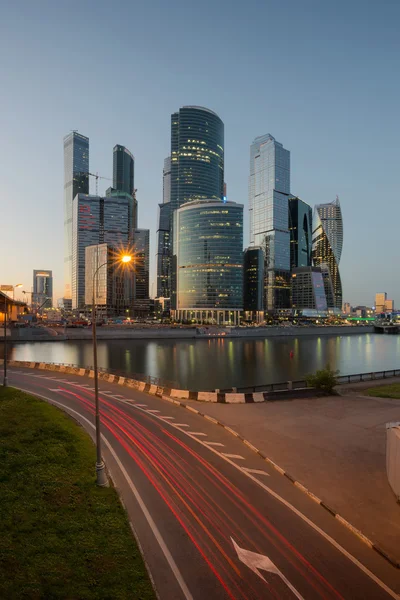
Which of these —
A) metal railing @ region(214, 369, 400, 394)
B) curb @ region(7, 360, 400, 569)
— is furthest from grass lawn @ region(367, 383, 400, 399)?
curb @ region(7, 360, 400, 569)

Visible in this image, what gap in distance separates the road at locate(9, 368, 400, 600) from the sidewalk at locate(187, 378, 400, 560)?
1060 millimetres

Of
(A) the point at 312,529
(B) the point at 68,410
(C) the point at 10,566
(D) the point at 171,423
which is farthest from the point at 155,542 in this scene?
(B) the point at 68,410

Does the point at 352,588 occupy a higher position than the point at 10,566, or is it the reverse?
the point at 10,566

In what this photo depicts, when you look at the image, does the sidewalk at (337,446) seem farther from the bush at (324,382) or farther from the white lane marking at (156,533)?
the white lane marking at (156,533)

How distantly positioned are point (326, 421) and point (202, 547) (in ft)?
56.2

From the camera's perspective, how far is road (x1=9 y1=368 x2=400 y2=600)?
966 centimetres

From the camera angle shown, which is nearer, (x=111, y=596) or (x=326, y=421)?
(x=111, y=596)

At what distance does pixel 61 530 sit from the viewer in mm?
11562

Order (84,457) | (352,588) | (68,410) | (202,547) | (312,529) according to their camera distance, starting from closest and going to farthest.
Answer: (352,588), (202,547), (312,529), (84,457), (68,410)

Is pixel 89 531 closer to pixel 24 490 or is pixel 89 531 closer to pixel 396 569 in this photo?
pixel 24 490

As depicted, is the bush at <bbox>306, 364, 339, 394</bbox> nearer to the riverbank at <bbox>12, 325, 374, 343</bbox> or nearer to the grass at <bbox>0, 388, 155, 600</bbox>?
the grass at <bbox>0, 388, 155, 600</bbox>

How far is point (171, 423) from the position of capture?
25.5 m

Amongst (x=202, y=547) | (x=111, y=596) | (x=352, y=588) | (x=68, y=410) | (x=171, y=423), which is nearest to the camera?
(x=111, y=596)

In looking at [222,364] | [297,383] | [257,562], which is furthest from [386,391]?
[222,364]
